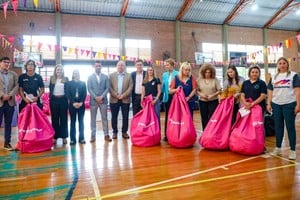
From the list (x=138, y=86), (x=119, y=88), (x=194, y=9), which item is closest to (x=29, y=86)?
(x=119, y=88)

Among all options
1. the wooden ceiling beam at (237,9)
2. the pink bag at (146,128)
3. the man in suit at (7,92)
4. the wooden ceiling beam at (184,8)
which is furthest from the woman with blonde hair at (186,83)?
the wooden ceiling beam at (237,9)

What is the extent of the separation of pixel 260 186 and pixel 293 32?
46.7 ft

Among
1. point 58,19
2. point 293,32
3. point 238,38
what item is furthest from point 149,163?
point 293,32

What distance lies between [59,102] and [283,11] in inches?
470

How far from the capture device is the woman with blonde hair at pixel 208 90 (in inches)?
132

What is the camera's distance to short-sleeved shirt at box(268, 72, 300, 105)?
271 cm

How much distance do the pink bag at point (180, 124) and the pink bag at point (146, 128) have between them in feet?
0.67

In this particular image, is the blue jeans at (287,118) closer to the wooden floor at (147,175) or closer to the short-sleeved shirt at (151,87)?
the wooden floor at (147,175)

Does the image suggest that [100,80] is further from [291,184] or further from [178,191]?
[291,184]

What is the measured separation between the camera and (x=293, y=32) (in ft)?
44.9

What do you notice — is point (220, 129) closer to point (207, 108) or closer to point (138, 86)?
point (207, 108)

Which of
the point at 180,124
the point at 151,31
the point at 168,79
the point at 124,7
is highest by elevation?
the point at 124,7

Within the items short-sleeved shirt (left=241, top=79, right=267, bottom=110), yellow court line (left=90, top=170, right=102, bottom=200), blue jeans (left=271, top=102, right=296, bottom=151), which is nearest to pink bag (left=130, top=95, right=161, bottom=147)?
yellow court line (left=90, top=170, right=102, bottom=200)

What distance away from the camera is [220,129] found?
3.12 m
